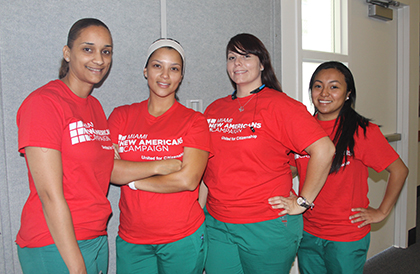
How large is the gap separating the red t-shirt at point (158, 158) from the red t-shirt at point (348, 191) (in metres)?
0.70

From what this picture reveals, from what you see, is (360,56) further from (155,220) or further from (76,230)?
(76,230)

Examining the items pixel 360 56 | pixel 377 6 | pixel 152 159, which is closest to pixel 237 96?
pixel 152 159

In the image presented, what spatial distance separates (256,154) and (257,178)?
0.39 ft

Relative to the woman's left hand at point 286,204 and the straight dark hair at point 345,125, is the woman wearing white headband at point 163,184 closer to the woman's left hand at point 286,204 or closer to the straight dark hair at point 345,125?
the woman's left hand at point 286,204

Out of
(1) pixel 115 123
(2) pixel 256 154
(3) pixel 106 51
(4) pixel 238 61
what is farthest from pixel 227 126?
(3) pixel 106 51

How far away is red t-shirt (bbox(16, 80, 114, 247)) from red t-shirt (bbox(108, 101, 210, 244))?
0.13 metres

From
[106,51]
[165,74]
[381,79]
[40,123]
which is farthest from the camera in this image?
Answer: [381,79]

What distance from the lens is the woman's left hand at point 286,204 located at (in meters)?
1.54

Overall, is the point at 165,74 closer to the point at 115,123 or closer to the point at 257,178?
the point at 115,123

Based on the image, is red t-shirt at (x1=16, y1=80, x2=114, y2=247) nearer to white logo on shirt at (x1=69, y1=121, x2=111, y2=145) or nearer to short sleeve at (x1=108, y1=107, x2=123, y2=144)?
white logo on shirt at (x1=69, y1=121, x2=111, y2=145)

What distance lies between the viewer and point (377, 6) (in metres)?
2.97

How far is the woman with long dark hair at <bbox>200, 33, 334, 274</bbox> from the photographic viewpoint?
1512 mm

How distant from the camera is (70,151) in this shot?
1.18m

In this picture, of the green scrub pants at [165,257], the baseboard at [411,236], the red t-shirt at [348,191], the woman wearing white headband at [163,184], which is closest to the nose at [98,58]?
the woman wearing white headband at [163,184]
